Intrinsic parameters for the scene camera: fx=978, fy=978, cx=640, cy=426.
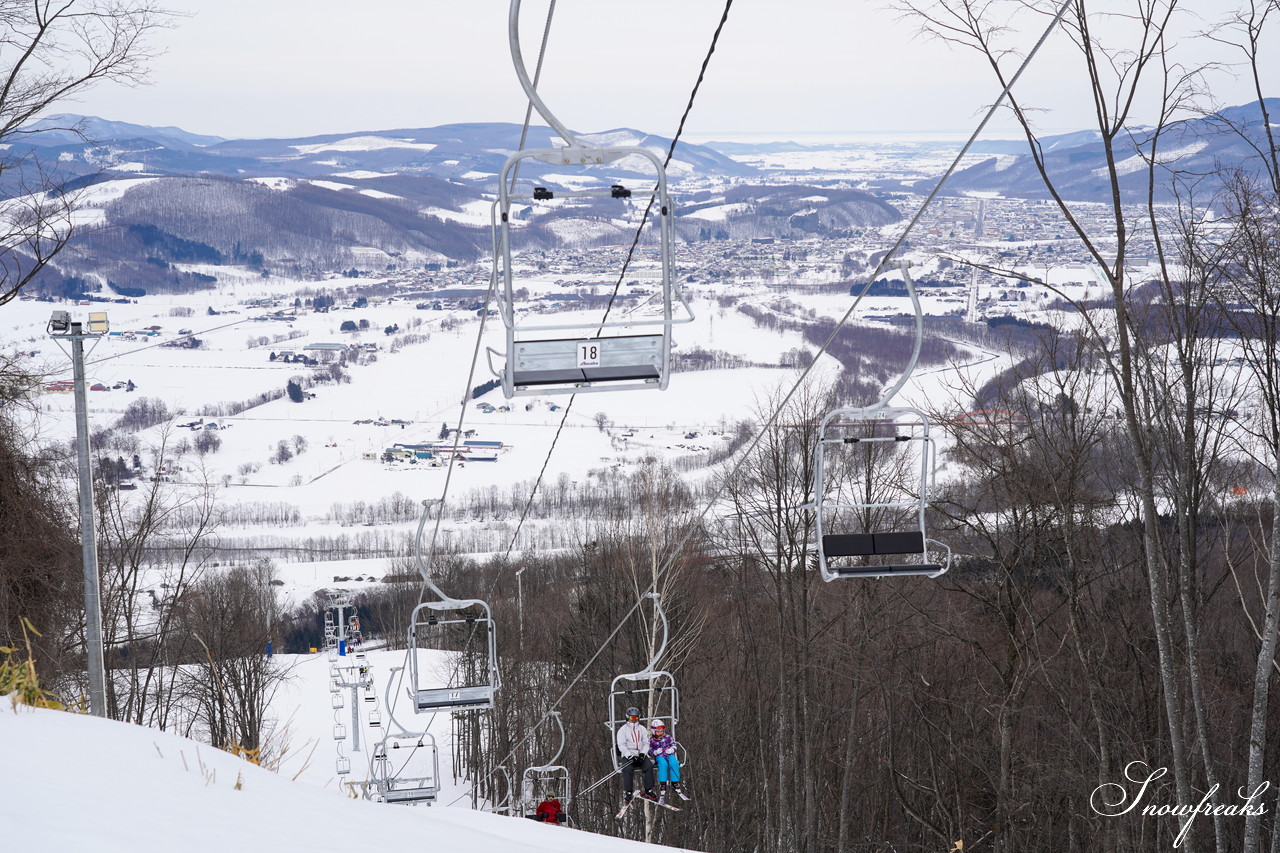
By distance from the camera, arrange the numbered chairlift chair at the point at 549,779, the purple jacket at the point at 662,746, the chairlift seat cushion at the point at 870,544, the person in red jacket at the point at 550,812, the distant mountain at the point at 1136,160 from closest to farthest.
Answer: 1. the chairlift seat cushion at the point at 870,544
2. the distant mountain at the point at 1136,160
3. the purple jacket at the point at 662,746
4. the numbered chairlift chair at the point at 549,779
5. the person in red jacket at the point at 550,812

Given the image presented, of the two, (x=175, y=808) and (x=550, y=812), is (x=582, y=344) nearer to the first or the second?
(x=175, y=808)

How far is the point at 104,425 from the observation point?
288 ft

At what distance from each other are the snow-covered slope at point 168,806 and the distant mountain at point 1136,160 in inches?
290

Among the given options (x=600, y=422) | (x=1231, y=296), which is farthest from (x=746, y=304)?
(x=1231, y=296)

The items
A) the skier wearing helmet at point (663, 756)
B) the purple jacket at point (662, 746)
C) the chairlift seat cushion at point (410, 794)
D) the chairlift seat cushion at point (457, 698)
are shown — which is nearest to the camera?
the chairlift seat cushion at point (457, 698)

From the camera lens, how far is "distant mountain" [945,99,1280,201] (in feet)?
26.7

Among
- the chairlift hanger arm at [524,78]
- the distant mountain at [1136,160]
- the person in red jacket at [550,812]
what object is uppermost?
the distant mountain at [1136,160]

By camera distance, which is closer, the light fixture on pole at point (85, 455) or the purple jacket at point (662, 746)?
the light fixture on pole at point (85, 455)

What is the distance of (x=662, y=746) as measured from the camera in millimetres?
9539

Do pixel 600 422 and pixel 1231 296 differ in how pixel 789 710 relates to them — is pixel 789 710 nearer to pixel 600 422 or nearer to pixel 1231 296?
pixel 1231 296

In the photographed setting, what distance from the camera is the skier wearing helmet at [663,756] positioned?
9.37 m

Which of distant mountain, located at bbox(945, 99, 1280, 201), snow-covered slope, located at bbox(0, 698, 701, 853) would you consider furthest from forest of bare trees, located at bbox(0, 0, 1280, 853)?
snow-covered slope, located at bbox(0, 698, 701, 853)

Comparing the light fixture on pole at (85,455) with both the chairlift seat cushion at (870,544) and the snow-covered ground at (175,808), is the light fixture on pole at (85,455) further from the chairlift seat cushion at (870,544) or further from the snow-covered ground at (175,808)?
the chairlift seat cushion at (870,544)

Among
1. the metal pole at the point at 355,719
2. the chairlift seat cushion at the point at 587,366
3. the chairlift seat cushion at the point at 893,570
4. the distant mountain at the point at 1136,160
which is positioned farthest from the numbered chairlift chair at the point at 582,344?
the metal pole at the point at 355,719
